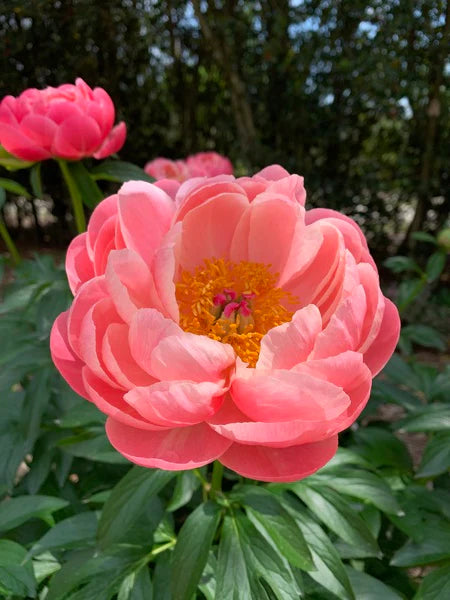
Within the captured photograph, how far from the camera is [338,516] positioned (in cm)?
93

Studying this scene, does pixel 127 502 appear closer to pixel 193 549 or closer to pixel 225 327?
pixel 193 549

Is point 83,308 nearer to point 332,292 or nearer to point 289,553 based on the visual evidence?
point 332,292

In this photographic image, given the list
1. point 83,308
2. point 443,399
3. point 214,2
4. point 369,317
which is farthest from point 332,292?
point 214,2

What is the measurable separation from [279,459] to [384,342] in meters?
0.18

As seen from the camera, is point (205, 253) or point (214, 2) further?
point (214, 2)

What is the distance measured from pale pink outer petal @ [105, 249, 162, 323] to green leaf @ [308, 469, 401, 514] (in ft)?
1.52

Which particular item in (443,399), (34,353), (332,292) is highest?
(332,292)

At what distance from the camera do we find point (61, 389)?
1296mm

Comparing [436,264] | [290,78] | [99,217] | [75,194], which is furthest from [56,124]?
[290,78]

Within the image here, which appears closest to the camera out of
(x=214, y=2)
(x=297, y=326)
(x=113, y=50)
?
(x=297, y=326)

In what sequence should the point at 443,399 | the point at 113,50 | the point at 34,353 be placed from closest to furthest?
1. the point at 34,353
2. the point at 443,399
3. the point at 113,50

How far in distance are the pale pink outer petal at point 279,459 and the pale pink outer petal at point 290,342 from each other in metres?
0.08

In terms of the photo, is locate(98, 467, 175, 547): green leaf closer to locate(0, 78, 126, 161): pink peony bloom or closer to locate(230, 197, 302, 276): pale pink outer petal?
locate(230, 197, 302, 276): pale pink outer petal

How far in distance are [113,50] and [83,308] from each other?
12.4 feet
